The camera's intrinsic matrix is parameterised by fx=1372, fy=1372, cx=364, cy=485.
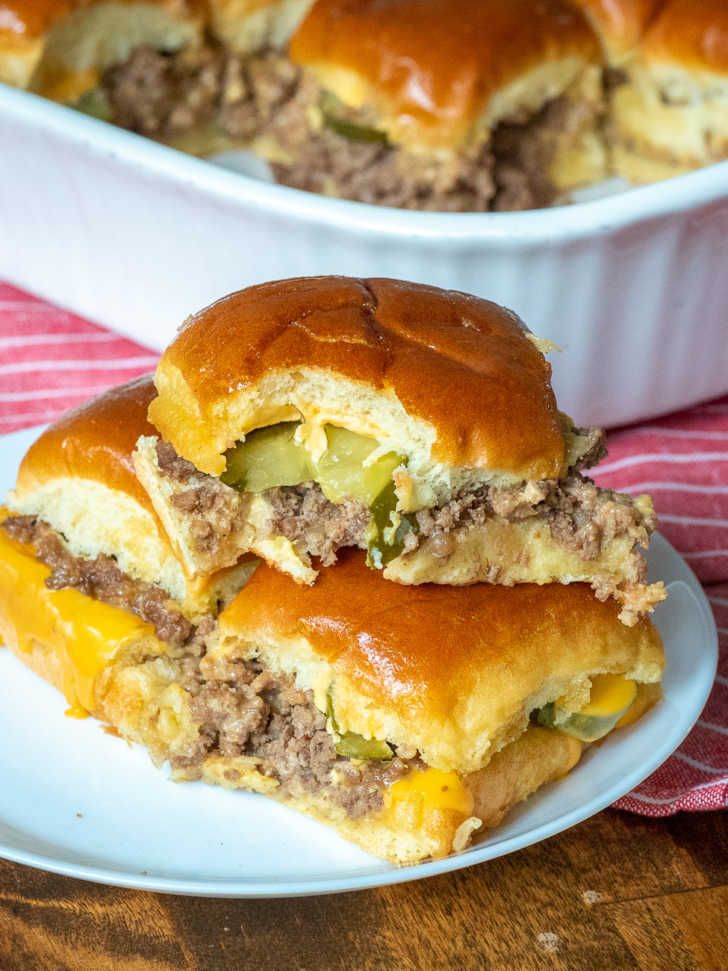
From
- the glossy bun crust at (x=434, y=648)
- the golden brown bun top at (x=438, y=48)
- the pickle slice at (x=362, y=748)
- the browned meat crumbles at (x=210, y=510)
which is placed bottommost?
the pickle slice at (x=362, y=748)

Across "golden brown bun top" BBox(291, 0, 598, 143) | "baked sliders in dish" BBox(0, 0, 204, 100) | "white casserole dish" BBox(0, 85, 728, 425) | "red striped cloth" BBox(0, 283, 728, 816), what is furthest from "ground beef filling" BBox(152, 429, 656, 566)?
"baked sliders in dish" BBox(0, 0, 204, 100)

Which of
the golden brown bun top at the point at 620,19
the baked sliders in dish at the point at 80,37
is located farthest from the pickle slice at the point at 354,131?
the golden brown bun top at the point at 620,19

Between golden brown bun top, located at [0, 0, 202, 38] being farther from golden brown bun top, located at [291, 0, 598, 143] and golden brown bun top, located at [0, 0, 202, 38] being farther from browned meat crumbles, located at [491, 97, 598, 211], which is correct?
browned meat crumbles, located at [491, 97, 598, 211]

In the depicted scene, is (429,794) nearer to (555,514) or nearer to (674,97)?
(555,514)

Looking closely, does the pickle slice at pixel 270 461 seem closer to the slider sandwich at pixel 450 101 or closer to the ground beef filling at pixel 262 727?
the ground beef filling at pixel 262 727

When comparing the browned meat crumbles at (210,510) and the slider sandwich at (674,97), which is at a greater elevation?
the slider sandwich at (674,97)

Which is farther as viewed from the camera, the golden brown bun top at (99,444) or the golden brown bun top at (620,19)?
the golden brown bun top at (620,19)

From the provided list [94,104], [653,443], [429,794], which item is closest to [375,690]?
[429,794]
